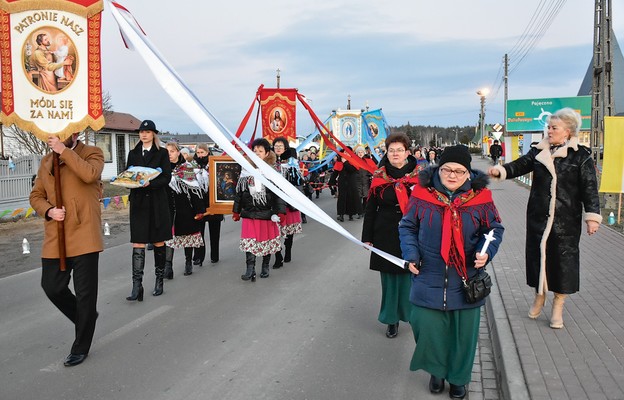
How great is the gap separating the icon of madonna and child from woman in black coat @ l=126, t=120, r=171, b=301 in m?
1.83

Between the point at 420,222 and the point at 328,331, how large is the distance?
1977mm

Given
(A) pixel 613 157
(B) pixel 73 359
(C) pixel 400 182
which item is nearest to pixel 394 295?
(C) pixel 400 182

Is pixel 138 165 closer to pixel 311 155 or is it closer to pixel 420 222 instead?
pixel 420 222

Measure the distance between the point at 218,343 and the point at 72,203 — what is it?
1.79m

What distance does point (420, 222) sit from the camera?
12.4 feet

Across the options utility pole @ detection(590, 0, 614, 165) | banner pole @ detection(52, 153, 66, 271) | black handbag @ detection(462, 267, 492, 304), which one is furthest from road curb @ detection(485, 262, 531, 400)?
utility pole @ detection(590, 0, 614, 165)

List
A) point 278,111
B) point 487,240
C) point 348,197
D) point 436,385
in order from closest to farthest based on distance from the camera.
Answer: point 487,240, point 436,385, point 278,111, point 348,197

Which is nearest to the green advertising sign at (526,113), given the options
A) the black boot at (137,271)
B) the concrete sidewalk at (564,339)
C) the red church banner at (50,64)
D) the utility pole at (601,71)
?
the utility pole at (601,71)

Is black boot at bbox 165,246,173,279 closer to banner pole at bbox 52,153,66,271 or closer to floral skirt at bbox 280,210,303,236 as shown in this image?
floral skirt at bbox 280,210,303,236

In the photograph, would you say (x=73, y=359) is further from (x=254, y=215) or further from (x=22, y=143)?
(x=22, y=143)

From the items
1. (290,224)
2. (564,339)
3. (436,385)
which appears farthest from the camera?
(290,224)

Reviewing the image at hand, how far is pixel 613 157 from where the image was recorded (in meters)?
11.4

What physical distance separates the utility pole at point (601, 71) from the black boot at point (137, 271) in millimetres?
13123

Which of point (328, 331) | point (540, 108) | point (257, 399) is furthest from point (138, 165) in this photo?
point (540, 108)
